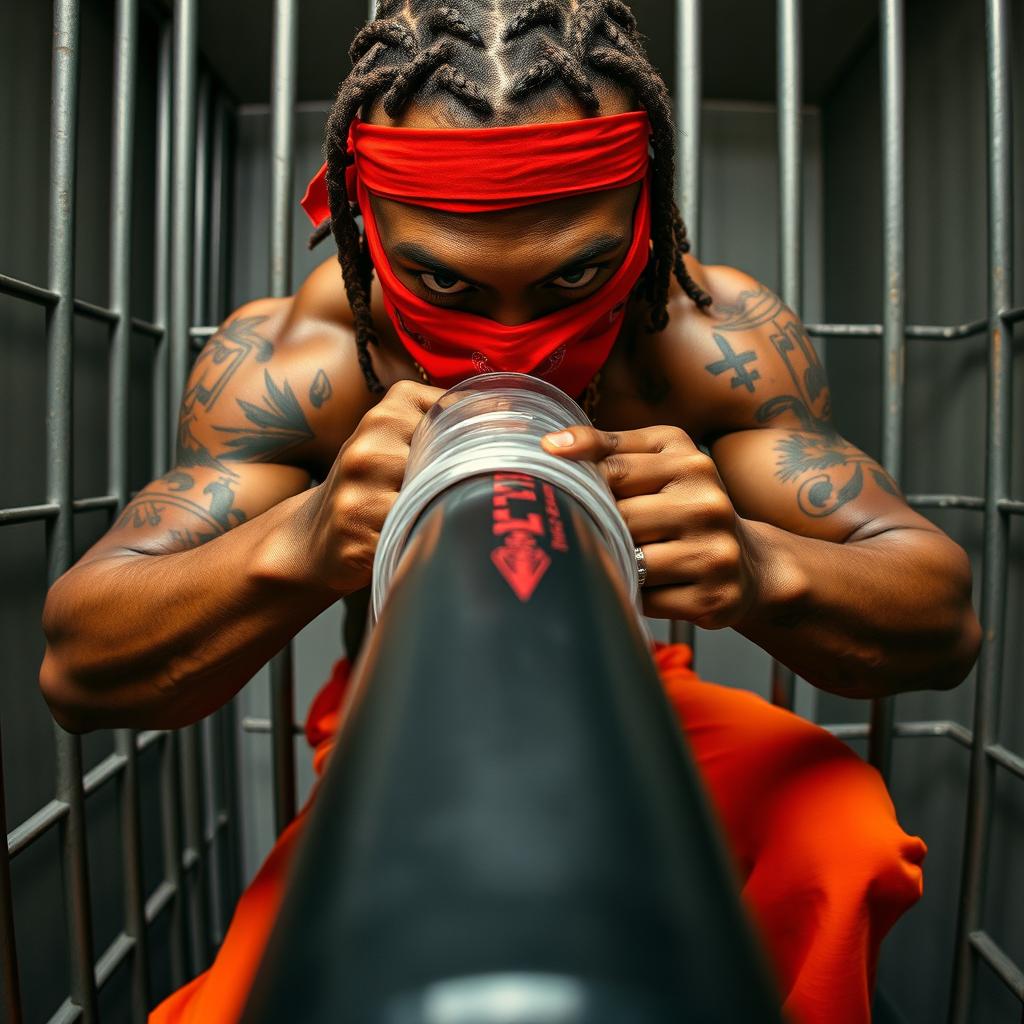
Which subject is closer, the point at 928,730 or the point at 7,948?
the point at 7,948

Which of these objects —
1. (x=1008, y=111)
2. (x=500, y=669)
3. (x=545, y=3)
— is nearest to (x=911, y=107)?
(x=1008, y=111)

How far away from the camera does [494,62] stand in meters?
0.78

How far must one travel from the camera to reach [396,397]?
599 mm

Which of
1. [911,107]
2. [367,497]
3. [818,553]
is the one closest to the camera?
[367,497]

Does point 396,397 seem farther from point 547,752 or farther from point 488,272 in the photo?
point 547,752

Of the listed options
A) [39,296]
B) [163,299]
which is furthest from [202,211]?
[39,296]

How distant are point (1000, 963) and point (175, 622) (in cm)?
124

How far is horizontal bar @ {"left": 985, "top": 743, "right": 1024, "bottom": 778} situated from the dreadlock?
0.95 meters

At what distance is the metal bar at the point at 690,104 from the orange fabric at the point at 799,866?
30.1 inches

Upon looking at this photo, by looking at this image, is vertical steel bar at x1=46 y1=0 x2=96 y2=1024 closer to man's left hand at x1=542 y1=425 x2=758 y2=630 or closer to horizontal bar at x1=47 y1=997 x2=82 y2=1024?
horizontal bar at x1=47 y1=997 x2=82 y2=1024

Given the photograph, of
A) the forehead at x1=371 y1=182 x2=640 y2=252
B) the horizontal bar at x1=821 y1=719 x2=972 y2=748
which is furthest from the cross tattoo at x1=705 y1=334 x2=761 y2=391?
the horizontal bar at x1=821 y1=719 x2=972 y2=748

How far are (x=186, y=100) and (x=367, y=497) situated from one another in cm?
103

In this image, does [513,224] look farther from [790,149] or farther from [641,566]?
[790,149]

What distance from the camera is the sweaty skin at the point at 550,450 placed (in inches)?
22.7
